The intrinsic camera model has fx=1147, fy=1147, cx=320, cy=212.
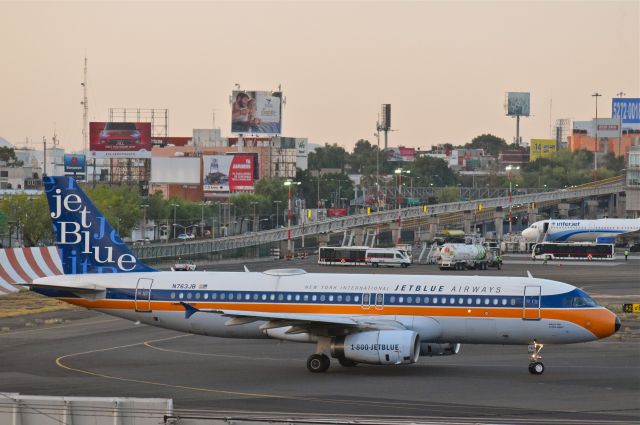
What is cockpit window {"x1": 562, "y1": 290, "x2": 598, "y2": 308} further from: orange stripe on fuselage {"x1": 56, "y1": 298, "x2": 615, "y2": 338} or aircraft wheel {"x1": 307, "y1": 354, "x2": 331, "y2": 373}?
aircraft wheel {"x1": 307, "y1": 354, "x2": 331, "y2": 373}

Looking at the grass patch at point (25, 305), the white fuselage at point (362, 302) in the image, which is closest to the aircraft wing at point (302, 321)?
the white fuselage at point (362, 302)

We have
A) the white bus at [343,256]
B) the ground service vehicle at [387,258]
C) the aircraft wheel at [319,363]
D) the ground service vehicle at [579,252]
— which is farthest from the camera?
the ground service vehicle at [579,252]

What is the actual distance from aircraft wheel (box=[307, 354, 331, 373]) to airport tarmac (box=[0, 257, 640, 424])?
54 cm

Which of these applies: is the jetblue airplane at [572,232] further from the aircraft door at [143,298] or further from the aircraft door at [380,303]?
the aircraft door at [143,298]

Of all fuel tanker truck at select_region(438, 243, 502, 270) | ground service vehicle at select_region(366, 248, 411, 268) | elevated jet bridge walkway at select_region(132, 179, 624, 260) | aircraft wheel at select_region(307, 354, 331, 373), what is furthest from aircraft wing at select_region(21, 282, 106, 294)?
ground service vehicle at select_region(366, 248, 411, 268)

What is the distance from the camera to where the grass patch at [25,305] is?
7012 cm

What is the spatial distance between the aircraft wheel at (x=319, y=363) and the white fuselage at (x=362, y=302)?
3.23ft

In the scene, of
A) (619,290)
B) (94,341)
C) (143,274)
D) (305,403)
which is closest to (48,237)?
(619,290)

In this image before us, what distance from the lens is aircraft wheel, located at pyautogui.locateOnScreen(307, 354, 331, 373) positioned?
4544 cm

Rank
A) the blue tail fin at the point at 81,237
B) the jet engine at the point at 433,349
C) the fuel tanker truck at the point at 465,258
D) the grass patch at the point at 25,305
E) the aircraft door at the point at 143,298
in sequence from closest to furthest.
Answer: the jet engine at the point at 433,349, the aircraft door at the point at 143,298, the blue tail fin at the point at 81,237, the grass patch at the point at 25,305, the fuel tanker truck at the point at 465,258

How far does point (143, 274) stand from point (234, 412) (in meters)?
14.1

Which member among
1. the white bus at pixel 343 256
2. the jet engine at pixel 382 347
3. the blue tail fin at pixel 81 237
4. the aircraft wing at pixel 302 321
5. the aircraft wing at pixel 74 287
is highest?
the blue tail fin at pixel 81 237

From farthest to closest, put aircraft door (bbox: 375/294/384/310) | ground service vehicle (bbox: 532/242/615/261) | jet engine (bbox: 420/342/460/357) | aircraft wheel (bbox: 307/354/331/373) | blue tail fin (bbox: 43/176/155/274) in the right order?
ground service vehicle (bbox: 532/242/615/261) < blue tail fin (bbox: 43/176/155/274) < jet engine (bbox: 420/342/460/357) < aircraft door (bbox: 375/294/384/310) < aircraft wheel (bbox: 307/354/331/373)

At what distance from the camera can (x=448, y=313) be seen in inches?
1800
